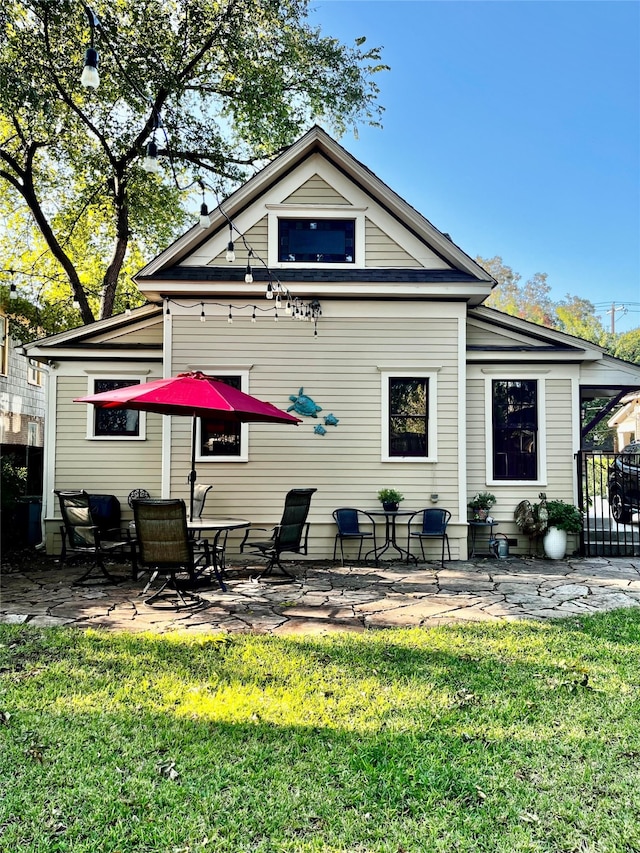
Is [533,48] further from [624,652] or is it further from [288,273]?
[624,652]

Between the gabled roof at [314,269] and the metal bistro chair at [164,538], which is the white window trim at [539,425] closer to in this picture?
the gabled roof at [314,269]

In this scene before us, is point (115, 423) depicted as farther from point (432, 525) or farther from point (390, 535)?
point (432, 525)

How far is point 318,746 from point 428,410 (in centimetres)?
709

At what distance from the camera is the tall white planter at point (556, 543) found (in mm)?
9664

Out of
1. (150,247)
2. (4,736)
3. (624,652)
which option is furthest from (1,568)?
(150,247)

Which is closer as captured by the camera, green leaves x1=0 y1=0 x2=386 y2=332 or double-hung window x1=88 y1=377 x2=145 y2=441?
double-hung window x1=88 y1=377 x2=145 y2=441

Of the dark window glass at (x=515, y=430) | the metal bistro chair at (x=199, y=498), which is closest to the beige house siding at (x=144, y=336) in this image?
the metal bistro chair at (x=199, y=498)

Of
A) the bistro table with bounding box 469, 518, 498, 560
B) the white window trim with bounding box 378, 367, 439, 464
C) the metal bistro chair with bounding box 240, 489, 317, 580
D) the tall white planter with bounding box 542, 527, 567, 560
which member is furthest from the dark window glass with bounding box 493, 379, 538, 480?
the metal bistro chair with bounding box 240, 489, 317, 580

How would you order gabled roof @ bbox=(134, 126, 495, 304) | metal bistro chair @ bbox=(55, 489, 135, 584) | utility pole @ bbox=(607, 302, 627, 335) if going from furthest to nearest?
utility pole @ bbox=(607, 302, 627, 335)
gabled roof @ bbox=(134, 126, 495, 304)
metal bistro chair @ bbox=(55, 489, 135, 584)

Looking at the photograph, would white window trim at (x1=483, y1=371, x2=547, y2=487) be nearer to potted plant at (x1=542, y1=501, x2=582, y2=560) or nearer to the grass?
potted plant at (x1=542, y1=501, x2=582, y2=560)

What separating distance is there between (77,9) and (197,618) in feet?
45.8

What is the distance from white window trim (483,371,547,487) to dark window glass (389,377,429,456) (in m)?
1.29

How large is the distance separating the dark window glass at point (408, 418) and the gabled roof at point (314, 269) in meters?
1.61

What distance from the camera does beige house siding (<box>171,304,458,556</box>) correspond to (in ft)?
31.2
